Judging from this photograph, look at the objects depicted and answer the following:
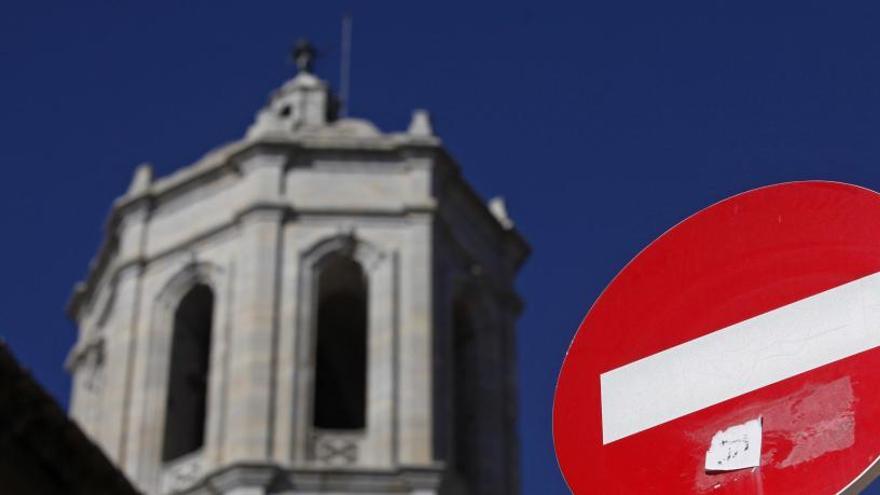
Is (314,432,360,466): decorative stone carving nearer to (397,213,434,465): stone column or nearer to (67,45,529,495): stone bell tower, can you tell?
(67,45,529,495): stone bell tower

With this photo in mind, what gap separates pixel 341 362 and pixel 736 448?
86.7 feet

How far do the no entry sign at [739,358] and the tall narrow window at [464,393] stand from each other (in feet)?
77.7

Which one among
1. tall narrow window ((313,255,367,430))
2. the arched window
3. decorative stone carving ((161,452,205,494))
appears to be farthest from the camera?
tall narrow window ((313,255,367,430))

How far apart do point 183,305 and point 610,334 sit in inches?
1012

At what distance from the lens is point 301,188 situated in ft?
96.0

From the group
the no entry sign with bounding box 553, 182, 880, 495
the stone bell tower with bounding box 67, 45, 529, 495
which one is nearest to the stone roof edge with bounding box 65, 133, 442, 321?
the stone bell tower with bounding box 67, 45, 529, 495

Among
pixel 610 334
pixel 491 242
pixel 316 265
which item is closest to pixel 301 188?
pixel 316 265

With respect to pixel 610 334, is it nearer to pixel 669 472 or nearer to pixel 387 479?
pixel 669 472

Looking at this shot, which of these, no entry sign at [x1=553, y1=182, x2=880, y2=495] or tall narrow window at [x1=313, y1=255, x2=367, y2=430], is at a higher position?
tall narrow window at [x1=313, y1=255, x2=367, y2=430]

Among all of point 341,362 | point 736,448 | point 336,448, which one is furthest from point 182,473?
point 736,448

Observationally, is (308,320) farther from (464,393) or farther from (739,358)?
(739,358)

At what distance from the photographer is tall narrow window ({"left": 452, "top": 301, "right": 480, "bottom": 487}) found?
29.2 metres

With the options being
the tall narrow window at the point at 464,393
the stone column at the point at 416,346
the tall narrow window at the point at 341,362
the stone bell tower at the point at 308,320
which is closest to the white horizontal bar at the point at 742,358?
the stone bell tower at the point at 308,320

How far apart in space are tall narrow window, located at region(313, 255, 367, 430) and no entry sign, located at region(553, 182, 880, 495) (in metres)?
25.5
